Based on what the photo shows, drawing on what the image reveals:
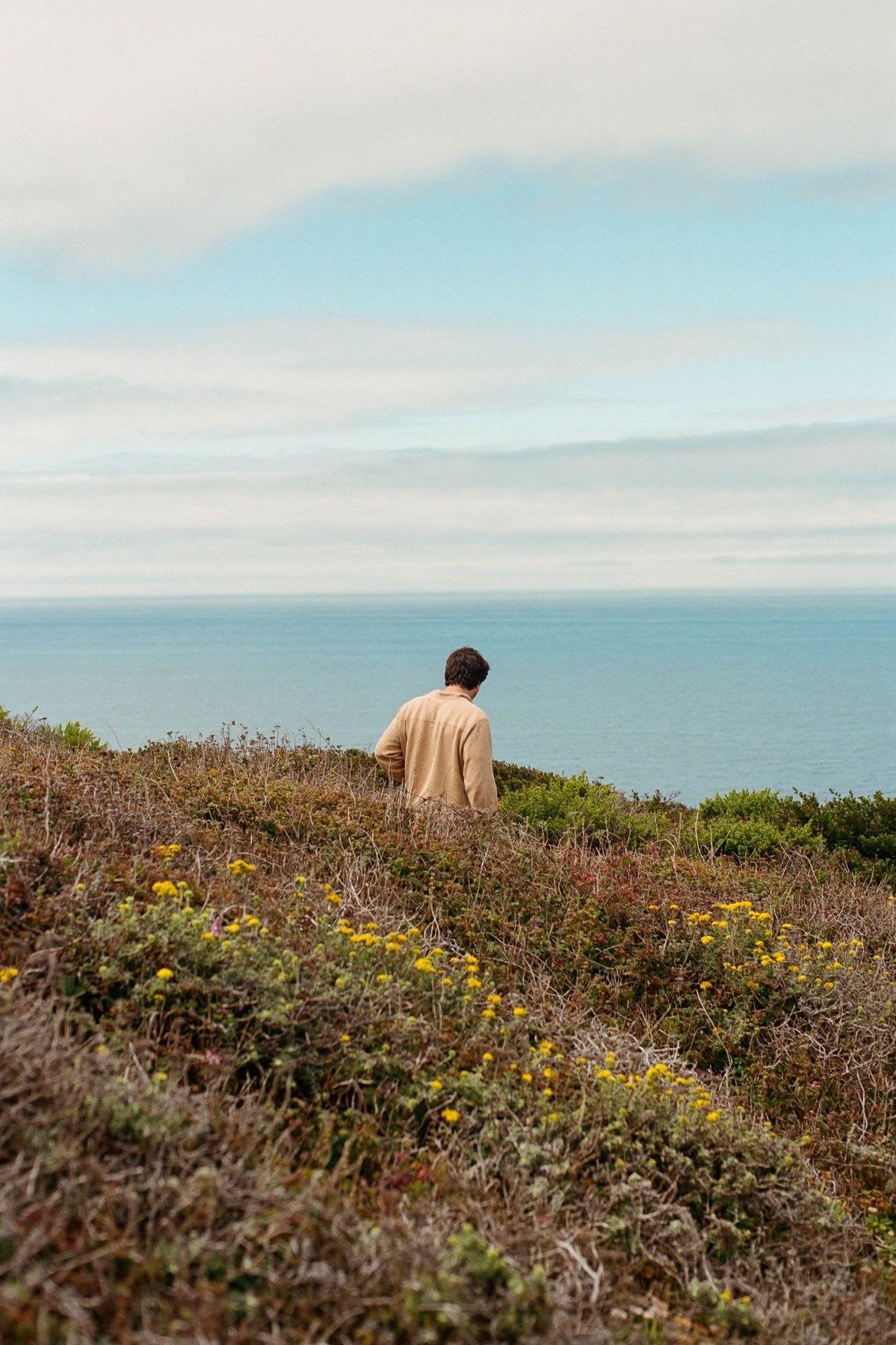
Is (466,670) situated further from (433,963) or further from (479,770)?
(433,963)

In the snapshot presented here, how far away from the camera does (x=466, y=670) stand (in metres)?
8.27

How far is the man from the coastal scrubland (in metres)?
0.37

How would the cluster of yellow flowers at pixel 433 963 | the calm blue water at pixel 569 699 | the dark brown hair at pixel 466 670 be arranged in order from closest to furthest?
the cluster of yellow flowers at pixel 433 963 → the dark brown hair at pixel 466 670 → the calm blue water at pixel 569 699

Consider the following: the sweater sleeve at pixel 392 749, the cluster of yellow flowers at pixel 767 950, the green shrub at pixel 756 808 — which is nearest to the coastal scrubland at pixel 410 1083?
the cluster of yellow flowers at pixel 767 950

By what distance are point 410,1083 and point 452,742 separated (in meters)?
4.14

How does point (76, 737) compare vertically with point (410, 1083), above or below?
above

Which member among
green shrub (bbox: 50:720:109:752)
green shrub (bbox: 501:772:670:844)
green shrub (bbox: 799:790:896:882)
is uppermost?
green shrub (bbox: 50:720:109:752)

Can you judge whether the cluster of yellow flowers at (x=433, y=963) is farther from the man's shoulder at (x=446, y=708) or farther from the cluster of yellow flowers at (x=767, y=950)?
the man's shoulder at (x=446, y=708)

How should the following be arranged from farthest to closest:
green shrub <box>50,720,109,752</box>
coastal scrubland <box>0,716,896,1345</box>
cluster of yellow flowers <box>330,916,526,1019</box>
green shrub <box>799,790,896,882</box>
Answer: green shrub <box>50,720,109,752</box> < green shrub <box>799,790,896,882</box> < cluster of yellow flowers <box>330,916,526,1019</box> < coastal scrubland <box>0,716,896,1345</box>

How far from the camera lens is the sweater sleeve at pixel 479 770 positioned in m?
8.10

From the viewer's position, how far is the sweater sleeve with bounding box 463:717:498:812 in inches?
319

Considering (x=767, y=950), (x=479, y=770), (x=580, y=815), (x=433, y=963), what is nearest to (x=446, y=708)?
(x=479, y=770)

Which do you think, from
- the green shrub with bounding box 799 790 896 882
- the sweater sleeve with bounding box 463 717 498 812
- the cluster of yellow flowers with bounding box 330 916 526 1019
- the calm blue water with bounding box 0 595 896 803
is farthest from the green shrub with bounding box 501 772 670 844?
the cluster of yellow flowers with bounding box 330 916 526 1019

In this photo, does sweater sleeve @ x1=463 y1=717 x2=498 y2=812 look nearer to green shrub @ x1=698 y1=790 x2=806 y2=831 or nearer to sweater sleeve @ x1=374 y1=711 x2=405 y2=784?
sweater sleeve @ x1=374 y1=711 x2=405 y2=784
